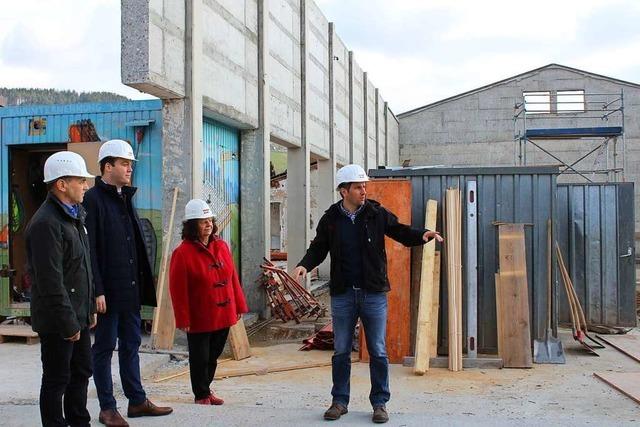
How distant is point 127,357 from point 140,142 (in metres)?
4.68

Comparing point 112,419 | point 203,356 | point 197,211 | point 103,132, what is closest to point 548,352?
point 203,356

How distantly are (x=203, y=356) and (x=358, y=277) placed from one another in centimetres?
145

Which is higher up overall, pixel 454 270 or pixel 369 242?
pixel 369 242

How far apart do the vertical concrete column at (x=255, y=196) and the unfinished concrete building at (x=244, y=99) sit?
0.02 metres

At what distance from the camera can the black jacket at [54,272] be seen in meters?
3.89

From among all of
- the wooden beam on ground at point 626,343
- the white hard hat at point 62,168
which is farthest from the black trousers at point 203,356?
the wooden beam on ground at point 626,343

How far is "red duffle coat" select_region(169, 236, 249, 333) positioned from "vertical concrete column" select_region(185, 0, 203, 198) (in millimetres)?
3270

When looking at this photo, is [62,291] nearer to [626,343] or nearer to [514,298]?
[514,298]

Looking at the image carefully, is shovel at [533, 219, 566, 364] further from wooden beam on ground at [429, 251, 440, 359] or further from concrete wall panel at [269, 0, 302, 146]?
concrete wall panel at [269, 0, 302, 146]

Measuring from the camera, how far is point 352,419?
16.6 ft

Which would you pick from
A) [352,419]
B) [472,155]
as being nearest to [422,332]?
[352,419]

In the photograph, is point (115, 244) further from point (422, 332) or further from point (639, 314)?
point (639, 314)

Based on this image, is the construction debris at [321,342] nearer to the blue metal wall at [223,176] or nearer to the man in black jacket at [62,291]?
the blue metal wall at [223,176]

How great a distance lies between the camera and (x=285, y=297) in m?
11.6
